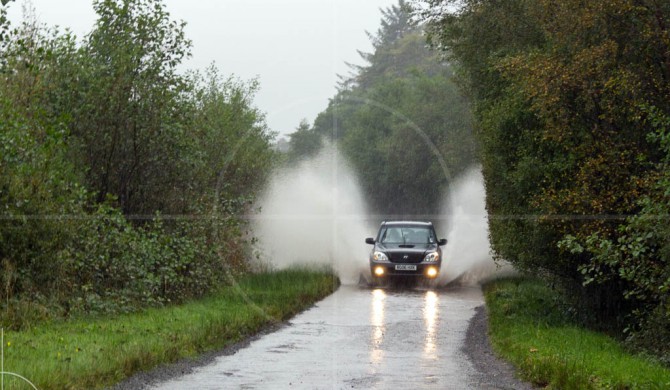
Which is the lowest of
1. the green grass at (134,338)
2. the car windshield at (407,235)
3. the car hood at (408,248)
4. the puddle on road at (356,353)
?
the puddle on road at (356,353)

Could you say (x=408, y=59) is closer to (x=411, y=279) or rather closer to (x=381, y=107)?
(x=381, y=107)

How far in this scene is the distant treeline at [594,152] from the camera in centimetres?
1506

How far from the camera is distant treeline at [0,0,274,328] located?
1714cm

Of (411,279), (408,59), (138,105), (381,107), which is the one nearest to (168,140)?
(138,105)

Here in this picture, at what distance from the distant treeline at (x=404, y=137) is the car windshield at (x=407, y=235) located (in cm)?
3490

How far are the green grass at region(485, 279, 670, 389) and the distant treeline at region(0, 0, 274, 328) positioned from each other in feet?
22.2

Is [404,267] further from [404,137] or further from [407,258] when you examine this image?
[404,137]

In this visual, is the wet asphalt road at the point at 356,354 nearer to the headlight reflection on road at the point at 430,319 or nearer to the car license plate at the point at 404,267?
the headlight reflection on road at the point at 430,319

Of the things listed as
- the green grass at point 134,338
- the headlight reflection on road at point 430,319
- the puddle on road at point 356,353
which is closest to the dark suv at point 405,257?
the headlight reflection on road at point 430,319

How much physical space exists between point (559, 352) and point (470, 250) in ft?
75.8

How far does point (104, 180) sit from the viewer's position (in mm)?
23250

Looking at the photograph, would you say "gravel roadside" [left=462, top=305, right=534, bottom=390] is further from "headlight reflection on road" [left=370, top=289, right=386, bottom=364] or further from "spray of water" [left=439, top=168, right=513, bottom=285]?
"spray of water" [left=439, top=168, right=513, bottom=285]

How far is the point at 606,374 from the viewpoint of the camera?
11.5 m

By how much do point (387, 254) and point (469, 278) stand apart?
180 inches
